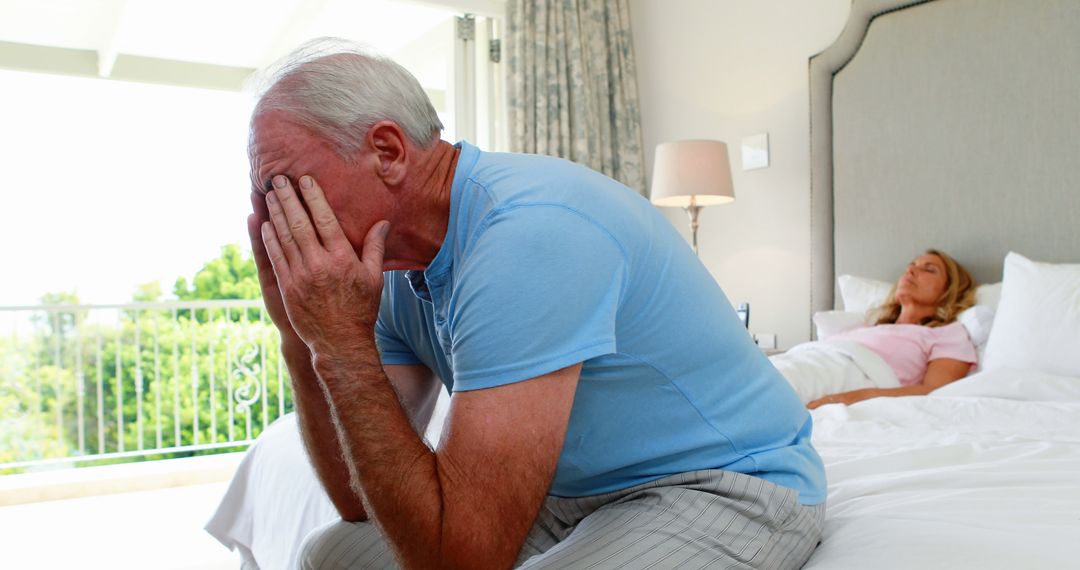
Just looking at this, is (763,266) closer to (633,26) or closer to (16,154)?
(633,26)

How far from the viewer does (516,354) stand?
2.69 feet

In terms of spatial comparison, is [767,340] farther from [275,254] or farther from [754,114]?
[275,254]

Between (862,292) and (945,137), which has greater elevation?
(945,137)

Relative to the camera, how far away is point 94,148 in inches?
308

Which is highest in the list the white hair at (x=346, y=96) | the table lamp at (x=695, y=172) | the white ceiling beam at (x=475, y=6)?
the white ceiling beam at (x=475, y=6)

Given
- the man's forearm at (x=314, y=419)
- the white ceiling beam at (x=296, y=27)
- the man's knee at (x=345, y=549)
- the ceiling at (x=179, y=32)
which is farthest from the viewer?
the white ceiling beam at (x=296, y=27)

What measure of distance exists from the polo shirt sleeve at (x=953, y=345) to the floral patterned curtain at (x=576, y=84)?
6.66 ft

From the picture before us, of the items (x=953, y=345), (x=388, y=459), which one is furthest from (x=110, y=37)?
(x=388, y=459)

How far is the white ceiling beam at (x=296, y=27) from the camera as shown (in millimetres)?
5018

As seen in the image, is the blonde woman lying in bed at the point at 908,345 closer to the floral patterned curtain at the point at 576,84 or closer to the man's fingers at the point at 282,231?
the man's fingers at the point at 282,231

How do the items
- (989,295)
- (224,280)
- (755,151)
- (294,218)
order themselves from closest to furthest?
(294,218), (989,295), (755,151), (224,280)

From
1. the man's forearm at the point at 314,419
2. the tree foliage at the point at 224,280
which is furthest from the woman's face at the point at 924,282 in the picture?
the tree foliage at the point at 224,280

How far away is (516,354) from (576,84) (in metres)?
3.53

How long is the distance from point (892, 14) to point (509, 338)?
2.85 m
